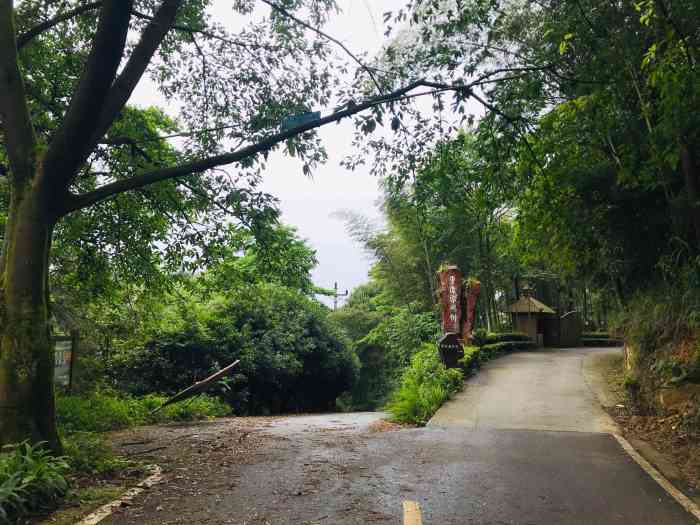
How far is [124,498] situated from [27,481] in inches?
32.3

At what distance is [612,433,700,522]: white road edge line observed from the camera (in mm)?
4863

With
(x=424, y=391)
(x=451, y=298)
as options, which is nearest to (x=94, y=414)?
(x=424, y=391)

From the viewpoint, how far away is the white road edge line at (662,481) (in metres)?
4.86

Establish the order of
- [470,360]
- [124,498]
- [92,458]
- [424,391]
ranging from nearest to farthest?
[124,498] → [92,458] → [424,391] → [470,360]

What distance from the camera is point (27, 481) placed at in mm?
4594

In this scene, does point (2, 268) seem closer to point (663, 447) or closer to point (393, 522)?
point (393, 522)

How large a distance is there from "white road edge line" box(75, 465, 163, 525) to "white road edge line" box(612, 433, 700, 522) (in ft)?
15.8

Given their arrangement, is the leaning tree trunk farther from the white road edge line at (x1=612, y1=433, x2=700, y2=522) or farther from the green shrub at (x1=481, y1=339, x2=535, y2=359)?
the green shrub at (x1=481, y1=339, x2=535, y2=359)

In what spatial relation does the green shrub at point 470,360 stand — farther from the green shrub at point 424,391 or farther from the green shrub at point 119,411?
the green shrub at point 119,411

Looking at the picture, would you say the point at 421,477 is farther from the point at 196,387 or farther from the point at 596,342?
the point at 596,342

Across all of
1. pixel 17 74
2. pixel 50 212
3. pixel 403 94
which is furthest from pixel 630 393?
pixel 17 74

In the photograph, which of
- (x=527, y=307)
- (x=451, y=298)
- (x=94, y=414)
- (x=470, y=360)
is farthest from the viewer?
(x=527, y=307)

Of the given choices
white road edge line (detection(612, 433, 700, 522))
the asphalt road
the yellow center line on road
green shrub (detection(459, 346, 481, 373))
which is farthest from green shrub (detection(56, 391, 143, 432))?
green shrub (detection(459, 346, 481, 373))

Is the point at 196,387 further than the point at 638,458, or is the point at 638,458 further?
the point at 196,387
